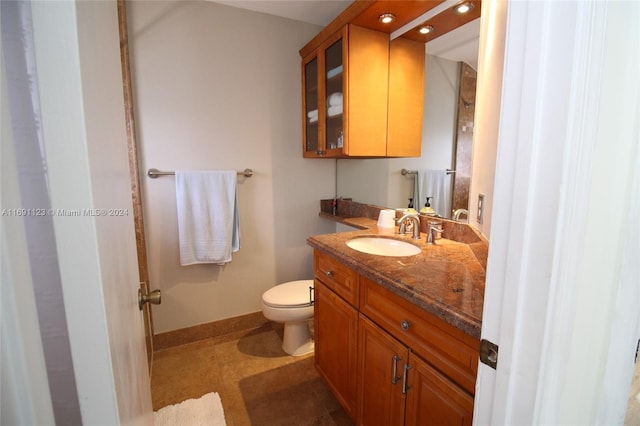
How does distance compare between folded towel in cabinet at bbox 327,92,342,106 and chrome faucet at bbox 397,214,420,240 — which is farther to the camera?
folded towel in cabinet at bbox 327,92,342,106

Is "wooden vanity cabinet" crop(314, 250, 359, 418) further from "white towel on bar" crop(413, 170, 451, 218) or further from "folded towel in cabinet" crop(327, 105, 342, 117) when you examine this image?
"folded towel in cabinet" crop(327, 105, 342, 117)

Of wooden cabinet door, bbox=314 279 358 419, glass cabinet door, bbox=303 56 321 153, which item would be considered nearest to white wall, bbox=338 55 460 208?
glass cabinet door, bbox=303 56 321 153

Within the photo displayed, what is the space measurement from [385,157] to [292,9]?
3.98 feet

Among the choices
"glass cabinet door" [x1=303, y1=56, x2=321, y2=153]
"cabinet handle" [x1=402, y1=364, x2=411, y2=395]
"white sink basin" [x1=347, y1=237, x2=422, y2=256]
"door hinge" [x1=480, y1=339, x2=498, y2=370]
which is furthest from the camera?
"glass cabinet door" [x1=303, y1=56, x2=321, y2=153]

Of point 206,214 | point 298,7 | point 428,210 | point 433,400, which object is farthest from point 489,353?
point 298,7

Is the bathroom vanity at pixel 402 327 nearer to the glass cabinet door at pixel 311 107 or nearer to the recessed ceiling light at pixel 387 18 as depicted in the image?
the glass cabinet door at pixel 311 107

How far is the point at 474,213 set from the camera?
51.4 inches

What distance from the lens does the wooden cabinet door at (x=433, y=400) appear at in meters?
0.79

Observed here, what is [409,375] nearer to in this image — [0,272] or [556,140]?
[556,140]

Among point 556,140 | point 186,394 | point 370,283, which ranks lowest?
point 186,394

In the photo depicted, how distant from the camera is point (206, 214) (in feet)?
6.42

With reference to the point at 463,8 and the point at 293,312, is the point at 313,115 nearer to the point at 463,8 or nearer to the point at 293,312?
the point at 463,8

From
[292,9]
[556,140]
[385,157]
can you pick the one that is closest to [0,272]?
[556,140]

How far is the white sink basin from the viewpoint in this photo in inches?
58.7
